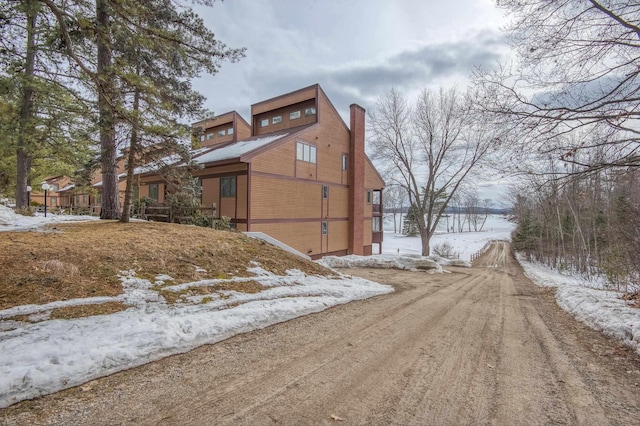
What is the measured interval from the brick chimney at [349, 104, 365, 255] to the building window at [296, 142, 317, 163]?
4262 millimetres

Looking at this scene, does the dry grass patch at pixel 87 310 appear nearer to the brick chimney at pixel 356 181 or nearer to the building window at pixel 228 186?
the building window at pixel 228 186

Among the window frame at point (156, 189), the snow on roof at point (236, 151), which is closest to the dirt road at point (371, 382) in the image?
the snow on roof at point (236, 151)

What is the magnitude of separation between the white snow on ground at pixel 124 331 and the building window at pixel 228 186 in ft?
34.9

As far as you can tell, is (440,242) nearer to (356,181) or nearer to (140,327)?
(356,181)

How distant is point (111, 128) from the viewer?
7.46 meters

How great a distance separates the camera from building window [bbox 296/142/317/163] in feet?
58.8

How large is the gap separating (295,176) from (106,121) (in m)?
11.0

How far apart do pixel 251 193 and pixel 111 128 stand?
7.95 meters

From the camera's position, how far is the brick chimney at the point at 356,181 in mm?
22078

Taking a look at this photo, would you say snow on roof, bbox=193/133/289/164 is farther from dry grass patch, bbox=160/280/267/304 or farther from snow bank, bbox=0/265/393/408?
snow bank, bbox=0/265/393/408

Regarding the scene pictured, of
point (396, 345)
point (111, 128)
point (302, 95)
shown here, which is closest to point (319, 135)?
point (302, 95)

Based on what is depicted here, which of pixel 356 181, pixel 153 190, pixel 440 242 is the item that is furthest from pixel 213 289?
pixel 440 242

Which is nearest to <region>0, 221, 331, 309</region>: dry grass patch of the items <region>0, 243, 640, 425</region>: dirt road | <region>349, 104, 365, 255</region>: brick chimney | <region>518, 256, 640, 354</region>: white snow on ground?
<region>0, 243, 640, 425</region>: dirt road

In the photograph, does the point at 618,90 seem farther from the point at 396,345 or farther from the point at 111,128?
the point at 111,128
